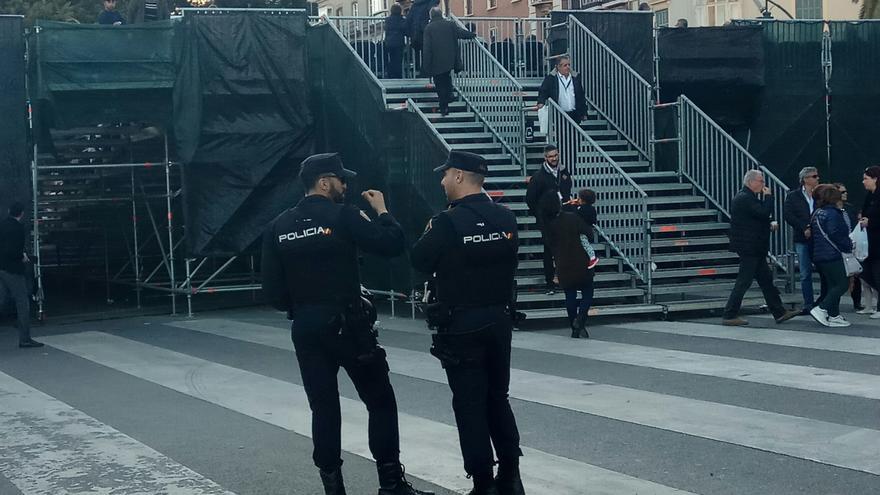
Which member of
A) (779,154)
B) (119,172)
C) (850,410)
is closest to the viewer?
(850,410)

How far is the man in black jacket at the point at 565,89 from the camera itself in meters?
18.3

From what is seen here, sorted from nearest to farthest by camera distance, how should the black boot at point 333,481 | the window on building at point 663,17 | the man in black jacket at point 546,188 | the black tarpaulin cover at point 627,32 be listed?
the black boot at point 333,481 → the man in black jacket at point 546,188 → the black tarpaulin cover at point 627,32 → the window on building at point 663,17

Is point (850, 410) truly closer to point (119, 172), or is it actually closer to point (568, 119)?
point (568, 119)

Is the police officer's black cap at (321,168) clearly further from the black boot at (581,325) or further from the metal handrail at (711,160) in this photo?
the metal handrail at (711,160)

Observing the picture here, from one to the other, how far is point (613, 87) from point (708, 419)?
38.0 feet

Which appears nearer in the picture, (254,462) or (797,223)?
(254,462)

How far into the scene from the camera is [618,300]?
627 inches

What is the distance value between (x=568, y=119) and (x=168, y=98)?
18.6ft

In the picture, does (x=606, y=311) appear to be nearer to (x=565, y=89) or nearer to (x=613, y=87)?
(x=565, y=89)

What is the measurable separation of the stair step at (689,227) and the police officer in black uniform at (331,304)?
10.6 m

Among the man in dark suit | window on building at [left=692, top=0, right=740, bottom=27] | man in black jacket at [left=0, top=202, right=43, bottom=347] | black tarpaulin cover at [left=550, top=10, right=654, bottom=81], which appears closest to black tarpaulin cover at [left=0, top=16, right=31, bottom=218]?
man in black jacket at [left=0, top=202, right=43, bottom=347]

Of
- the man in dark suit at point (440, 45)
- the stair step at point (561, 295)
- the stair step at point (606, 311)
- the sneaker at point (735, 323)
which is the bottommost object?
the sneaker at point (735, 323)

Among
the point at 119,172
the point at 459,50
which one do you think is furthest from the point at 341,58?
the point at 119,172

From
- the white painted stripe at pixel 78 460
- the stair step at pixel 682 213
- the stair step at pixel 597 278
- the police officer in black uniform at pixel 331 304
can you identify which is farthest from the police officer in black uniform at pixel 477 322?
the stair step at pixel 682 213
